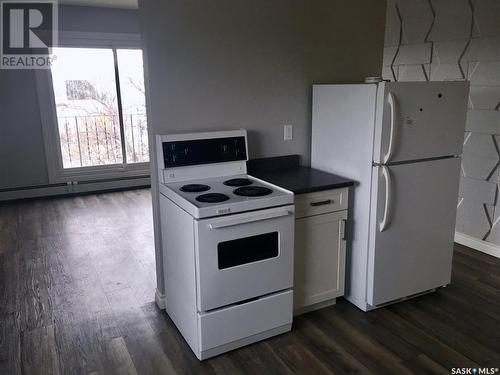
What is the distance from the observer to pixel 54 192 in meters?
5.68

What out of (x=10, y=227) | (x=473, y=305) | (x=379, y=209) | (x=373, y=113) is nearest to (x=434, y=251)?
(x=473, y=305)

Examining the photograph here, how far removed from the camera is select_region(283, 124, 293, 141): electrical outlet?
9.87 feet

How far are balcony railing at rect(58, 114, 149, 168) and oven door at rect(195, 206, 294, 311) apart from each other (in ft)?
14.4

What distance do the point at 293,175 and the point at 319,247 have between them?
0.53 meters

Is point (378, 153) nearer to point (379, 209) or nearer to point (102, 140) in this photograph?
point (379, 209)

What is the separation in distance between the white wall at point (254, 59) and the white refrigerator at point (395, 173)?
263mm

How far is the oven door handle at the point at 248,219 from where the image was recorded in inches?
81.9

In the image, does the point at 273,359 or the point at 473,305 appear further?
the point at 473,305

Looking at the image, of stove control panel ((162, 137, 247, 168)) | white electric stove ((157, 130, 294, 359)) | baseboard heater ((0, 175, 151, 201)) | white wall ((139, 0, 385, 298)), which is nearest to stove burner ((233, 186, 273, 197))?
white electric stove ((157, 130, 294, 359))

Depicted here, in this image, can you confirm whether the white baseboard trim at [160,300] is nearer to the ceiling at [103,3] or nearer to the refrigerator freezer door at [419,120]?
the refrigerator freezer door at [419,120]

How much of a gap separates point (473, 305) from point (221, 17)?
2579 millimetres

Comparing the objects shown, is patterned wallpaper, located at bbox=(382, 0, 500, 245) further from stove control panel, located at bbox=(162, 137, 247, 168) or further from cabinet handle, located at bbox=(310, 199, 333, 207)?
stove control panel, located at bbox=(162, 137, 247, 168)

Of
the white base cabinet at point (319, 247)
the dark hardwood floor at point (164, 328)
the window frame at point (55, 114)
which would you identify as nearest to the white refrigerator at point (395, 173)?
the white base cabinet at point (319, 247)

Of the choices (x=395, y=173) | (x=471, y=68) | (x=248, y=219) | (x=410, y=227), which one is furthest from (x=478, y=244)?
(x=248, y=219)
